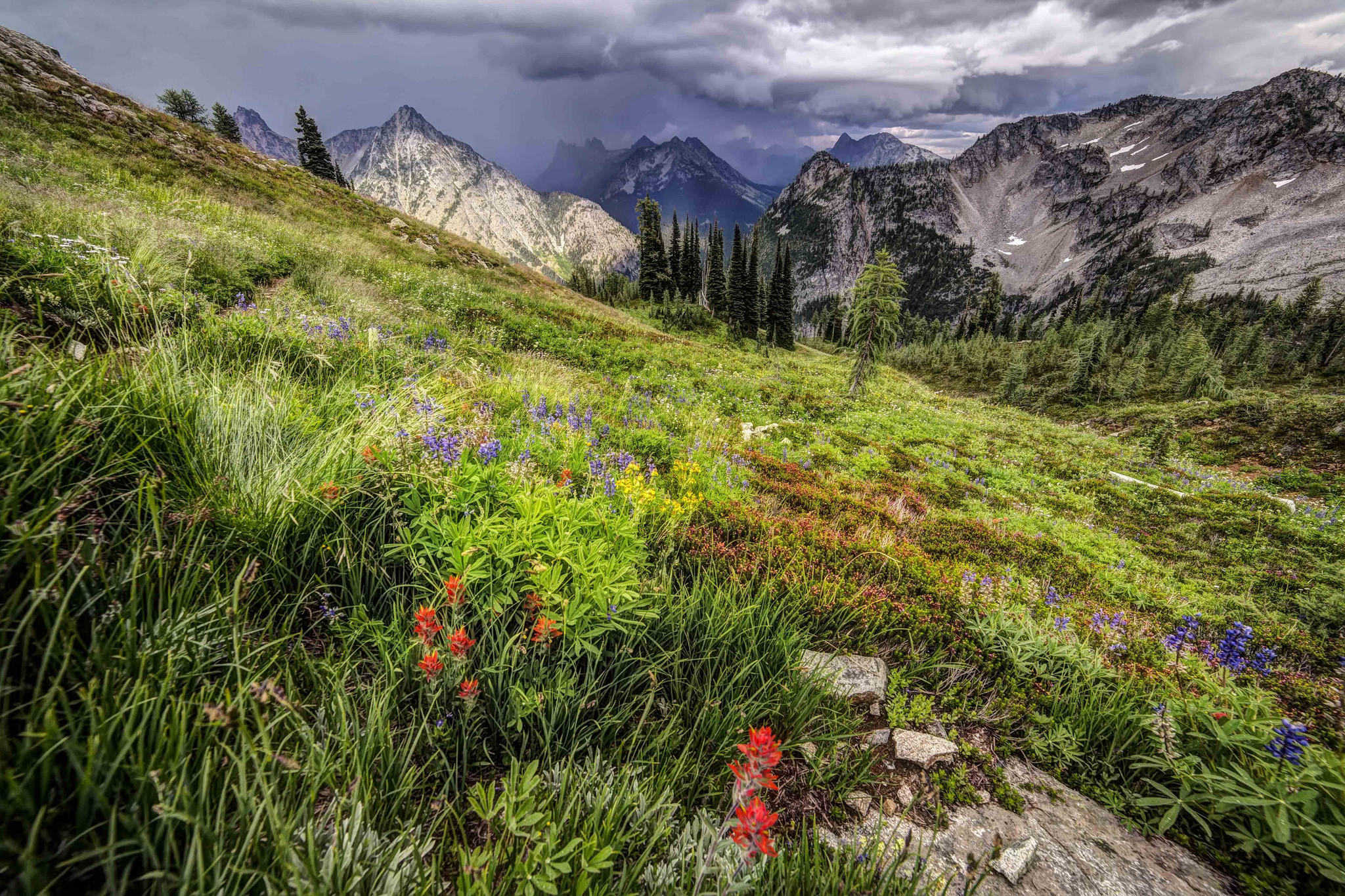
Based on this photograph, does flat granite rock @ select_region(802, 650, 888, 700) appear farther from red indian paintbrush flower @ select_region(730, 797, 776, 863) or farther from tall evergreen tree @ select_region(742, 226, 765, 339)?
tall evergreen tree @ select_region(742, 226, 765, 339)

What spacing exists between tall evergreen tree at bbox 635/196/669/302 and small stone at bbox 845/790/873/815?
5745cm

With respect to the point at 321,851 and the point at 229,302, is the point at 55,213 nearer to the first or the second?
the point at 229,302

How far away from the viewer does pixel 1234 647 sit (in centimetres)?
350

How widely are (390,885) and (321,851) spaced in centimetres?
24

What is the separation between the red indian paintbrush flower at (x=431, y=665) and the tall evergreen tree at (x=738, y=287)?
59248 millimetres

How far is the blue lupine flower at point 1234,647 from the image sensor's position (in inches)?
137

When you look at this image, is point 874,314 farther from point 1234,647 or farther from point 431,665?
point 431,665

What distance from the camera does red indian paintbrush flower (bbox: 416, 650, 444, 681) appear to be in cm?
183

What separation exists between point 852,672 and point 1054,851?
4.00 ft

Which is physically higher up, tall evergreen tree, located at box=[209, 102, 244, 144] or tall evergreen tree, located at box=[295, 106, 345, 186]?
tall evergreen tree, located at box=[209, 102, 244, 144]

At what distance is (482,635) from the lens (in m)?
2.32

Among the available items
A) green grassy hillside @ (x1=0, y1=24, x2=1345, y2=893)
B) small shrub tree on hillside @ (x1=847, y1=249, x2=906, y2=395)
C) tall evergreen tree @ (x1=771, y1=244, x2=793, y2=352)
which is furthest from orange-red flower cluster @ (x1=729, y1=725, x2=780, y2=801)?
tall evergreen tree @ (x1=771, y1=244, x2=793, y2=352)

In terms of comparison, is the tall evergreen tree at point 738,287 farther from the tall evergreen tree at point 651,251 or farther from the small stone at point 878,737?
the small stone at point 878,737

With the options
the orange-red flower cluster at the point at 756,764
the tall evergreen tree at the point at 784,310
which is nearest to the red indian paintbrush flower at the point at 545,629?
the orange-red flower cluster at the point at 756,764
